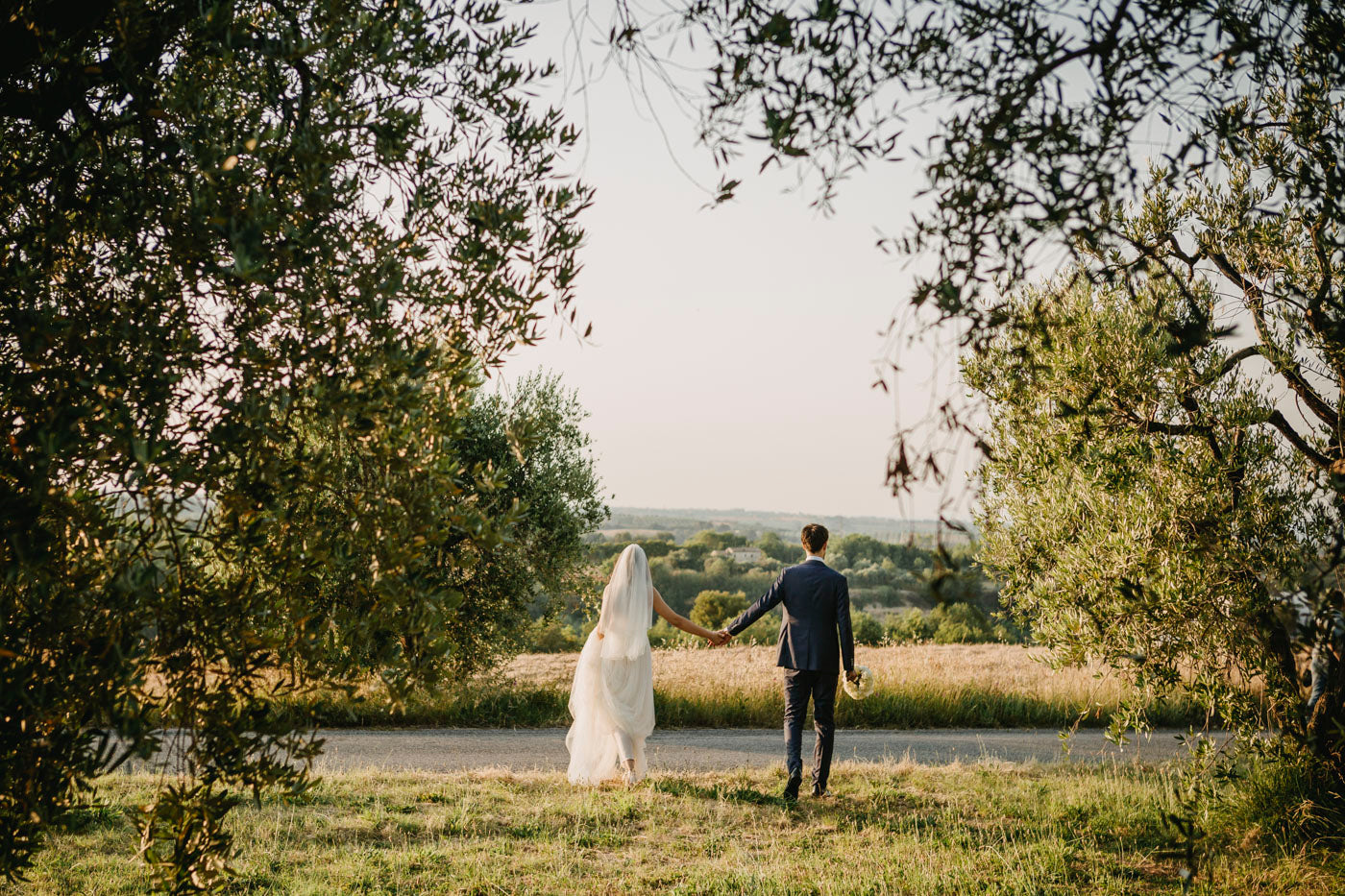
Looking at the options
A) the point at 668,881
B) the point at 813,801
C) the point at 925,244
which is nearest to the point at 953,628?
the point at 813,801

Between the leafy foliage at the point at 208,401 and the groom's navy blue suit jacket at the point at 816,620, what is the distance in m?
5.92

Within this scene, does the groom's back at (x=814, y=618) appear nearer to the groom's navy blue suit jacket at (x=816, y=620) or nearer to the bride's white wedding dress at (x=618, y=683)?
the groom's navy blue suit jacket at (x=816, y=620)

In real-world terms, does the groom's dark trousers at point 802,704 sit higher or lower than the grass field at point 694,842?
higher

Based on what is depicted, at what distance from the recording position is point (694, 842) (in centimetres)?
798

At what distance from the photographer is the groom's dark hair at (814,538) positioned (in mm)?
9711

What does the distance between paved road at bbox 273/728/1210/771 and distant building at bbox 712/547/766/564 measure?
5575 cm

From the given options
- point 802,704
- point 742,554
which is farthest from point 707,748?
point 742,554

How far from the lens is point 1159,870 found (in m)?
7.60

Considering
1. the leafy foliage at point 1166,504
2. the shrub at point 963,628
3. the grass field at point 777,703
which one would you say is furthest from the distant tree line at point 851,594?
the grass field at point 777,703

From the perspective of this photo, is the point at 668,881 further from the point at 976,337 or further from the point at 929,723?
the point at 929,723

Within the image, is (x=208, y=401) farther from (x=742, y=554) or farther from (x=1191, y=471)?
(x=742, y=554)

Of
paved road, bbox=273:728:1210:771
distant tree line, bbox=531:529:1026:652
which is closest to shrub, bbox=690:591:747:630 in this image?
distant tree line, bbox=531:529:1026:652

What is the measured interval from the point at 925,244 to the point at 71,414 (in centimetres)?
334

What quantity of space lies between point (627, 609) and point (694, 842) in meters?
2.91
